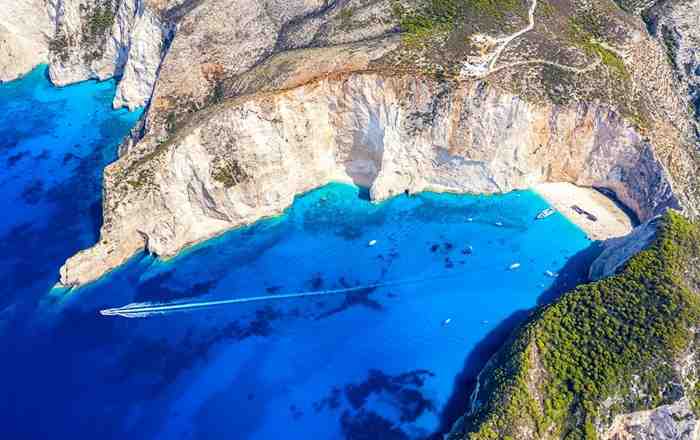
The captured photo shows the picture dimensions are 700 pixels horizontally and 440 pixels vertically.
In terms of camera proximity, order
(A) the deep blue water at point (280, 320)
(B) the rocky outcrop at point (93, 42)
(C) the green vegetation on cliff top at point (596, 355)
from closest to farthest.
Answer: (C) the green vegetation on cliff top at point (596, 355) < (A) the deep blue water at point (280, 320) < (B) the rocky outcrop at point (93, 42)

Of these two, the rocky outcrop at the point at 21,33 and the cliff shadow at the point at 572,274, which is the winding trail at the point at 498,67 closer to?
the cliff shadow at the point at 572,274

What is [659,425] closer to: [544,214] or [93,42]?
[544,214]

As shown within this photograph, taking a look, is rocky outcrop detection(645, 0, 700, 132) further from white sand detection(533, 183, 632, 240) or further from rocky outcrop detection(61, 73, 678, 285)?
white sand detection(533, 183, 632, 240)

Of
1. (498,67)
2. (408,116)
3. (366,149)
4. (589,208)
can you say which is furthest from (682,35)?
(366,149)

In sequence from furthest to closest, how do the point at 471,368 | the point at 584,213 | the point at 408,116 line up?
the point at 408,116 < the point at 584,213 < the point at 471,368

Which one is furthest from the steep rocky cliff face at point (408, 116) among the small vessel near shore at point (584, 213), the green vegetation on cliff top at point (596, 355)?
the small vessel near shore at point (584, 213)

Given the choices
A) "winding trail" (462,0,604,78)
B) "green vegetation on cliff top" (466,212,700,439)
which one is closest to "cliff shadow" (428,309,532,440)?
"green vegetation on cliff top" (466,212,700,439)

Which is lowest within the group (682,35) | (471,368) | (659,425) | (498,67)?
(659,425)
